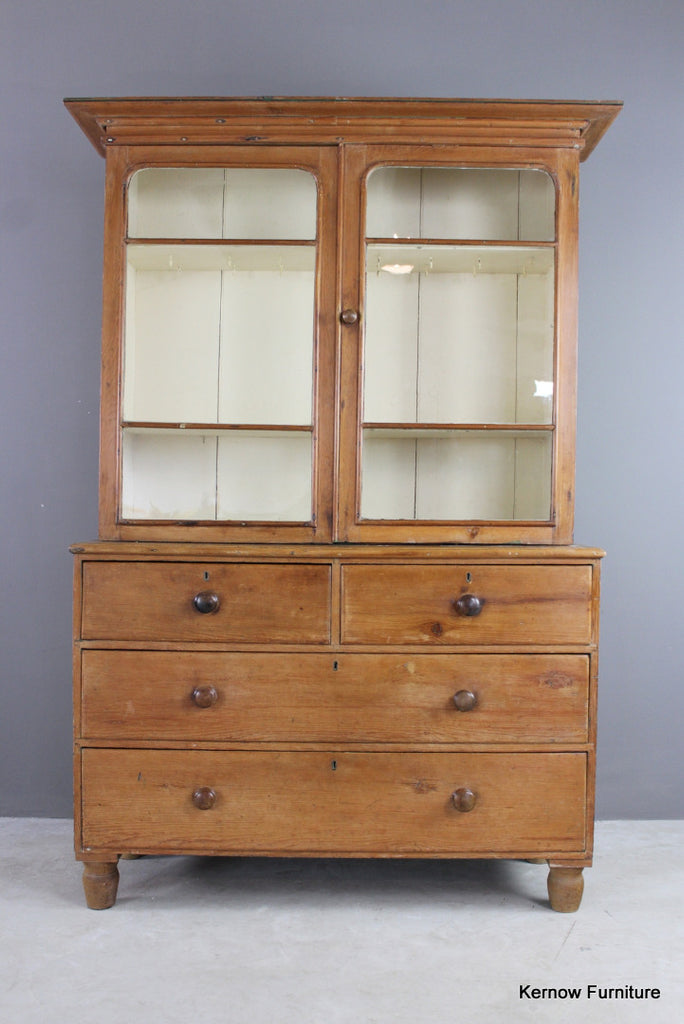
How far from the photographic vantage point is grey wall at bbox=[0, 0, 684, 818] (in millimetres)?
2670

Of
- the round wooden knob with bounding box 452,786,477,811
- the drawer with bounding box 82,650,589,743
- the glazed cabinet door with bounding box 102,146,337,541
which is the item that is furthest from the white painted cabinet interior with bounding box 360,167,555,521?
the round wooden knob with bounding box 452,786,477,811

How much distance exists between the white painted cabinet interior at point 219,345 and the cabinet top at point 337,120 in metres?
0.10

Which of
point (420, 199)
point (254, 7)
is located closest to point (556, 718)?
point (420, 199)

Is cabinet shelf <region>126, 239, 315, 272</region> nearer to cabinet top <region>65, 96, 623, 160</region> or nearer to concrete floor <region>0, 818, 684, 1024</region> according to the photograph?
cabinet top <region>65, 96, 623, 160</region>

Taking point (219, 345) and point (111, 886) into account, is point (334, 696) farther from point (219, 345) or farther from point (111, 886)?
point (219, 345)

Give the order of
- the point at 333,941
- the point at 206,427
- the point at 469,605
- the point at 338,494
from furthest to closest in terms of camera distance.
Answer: the point at 206,427, the point at 338,494, the point at 469,605, the point at 333,941

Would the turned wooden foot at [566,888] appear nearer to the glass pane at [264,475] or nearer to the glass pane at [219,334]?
the glass pane at [264,475]

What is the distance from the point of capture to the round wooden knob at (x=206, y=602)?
2.01m

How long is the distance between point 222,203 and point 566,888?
1.98m

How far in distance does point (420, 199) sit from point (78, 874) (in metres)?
2.05

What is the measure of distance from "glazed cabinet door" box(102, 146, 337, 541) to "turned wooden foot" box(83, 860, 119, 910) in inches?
32.7

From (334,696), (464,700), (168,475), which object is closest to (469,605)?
(464,700)

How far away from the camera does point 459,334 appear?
231cm

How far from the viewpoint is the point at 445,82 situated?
266 cm
